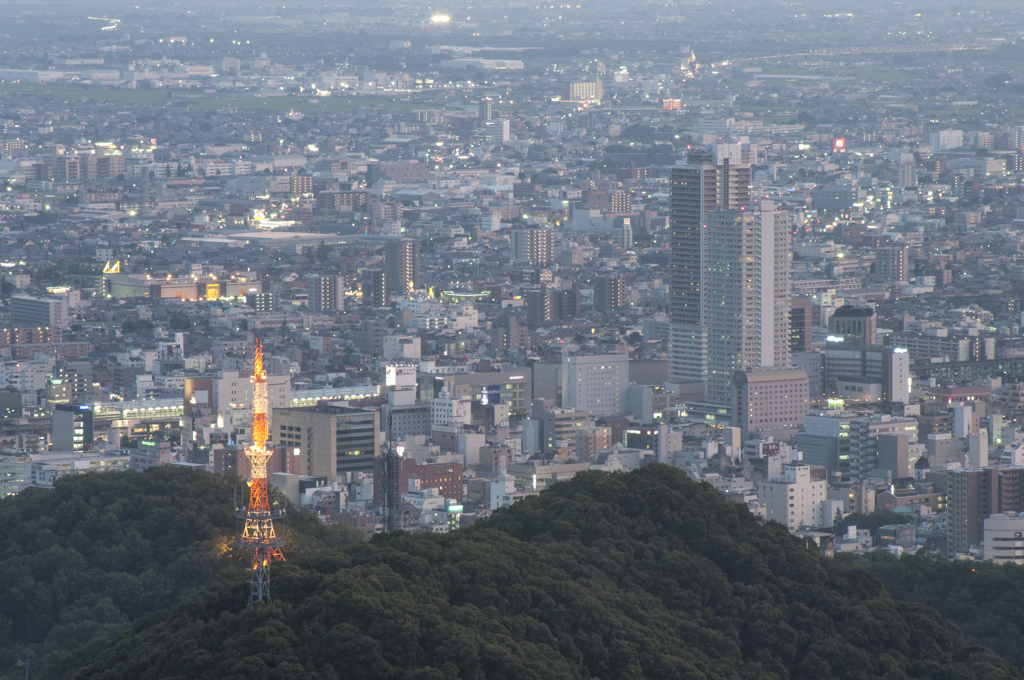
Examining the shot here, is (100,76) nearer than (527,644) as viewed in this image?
No

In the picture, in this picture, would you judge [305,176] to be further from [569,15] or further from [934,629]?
[934,629]

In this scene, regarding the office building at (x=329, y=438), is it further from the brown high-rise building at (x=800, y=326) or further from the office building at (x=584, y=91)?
the office building at (x=584, y=91)

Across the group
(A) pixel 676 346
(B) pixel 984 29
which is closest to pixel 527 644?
(A) pixel 676 346

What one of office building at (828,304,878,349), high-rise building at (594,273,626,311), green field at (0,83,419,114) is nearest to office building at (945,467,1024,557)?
office building at (828,304,878,349)

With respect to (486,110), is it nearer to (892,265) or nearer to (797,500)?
(892,265)

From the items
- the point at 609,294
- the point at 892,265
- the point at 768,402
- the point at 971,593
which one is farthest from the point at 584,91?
the point at 971,593
